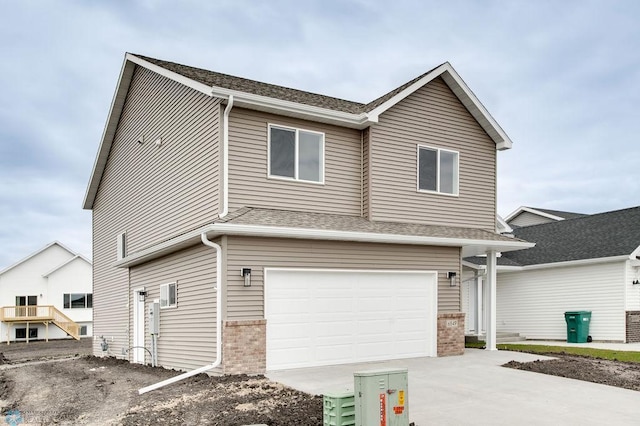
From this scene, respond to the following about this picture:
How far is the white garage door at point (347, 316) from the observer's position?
41.6 feet

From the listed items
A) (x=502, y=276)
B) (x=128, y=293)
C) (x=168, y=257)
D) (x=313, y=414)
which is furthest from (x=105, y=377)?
(x=502, y=276)

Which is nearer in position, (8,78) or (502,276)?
(8,78)

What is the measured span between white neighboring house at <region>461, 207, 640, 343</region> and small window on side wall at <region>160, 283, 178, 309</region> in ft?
37.4

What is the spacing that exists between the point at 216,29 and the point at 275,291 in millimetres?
9207

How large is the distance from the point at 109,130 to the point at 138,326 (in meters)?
7.41

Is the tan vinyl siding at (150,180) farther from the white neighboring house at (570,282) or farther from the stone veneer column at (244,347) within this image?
the white neighboring house at (570,282)

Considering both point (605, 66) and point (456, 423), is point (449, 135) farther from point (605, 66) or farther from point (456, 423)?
point (456, 423)

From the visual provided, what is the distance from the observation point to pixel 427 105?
1603cm

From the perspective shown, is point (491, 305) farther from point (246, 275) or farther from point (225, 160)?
point (225, 160)

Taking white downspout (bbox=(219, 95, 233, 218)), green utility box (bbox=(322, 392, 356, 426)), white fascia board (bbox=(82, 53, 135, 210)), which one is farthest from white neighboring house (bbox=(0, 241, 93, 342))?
green utility box (bbox=(322, 392, 356, 426))

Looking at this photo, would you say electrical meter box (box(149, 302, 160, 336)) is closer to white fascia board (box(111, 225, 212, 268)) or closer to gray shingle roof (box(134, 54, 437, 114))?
white fascia board (box(111, 225, 212, 268))

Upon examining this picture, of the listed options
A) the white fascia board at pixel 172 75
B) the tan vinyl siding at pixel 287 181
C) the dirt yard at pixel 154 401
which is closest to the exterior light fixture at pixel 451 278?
the tan vinyl siding at pixel 287 181

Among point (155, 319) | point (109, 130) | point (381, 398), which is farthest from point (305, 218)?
point (109, 130)

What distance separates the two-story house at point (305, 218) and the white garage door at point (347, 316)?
0.03m
